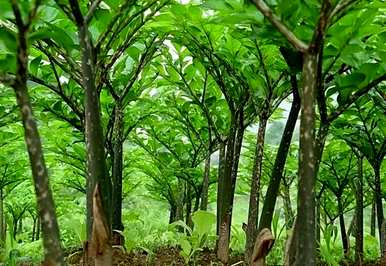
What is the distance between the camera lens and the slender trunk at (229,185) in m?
3.58

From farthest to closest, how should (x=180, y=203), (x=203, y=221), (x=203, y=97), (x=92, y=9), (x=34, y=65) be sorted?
(x=180, y=203)
(x=203, y=97)
(x=203, y=221)
(x=34, y=65)
(x=92, y=9)

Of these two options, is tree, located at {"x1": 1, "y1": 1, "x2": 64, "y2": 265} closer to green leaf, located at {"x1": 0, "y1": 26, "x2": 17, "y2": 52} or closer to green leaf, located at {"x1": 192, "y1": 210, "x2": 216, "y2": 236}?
green leaf, located at {"x1": 0, "y1": 26, "x2": 17, "y2": 52}

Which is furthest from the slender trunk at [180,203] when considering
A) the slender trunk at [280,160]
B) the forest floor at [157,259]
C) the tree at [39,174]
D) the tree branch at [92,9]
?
the tree at [39,174]

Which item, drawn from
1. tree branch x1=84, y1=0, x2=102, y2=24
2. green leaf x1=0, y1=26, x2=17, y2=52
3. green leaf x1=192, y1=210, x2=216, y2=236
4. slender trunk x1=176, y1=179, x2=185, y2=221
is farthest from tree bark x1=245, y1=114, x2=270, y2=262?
slender trunk x1=176, y1=179, x2=185, y2=221

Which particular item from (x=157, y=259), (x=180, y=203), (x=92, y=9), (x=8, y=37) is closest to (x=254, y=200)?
(x=157, y=259)

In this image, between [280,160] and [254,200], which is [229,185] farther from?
[280,160]

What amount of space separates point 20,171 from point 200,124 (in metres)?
4.18

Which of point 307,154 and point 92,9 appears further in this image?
point 92,9

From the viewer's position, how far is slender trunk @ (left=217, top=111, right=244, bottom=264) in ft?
11.7

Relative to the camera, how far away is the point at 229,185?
370 centimetres

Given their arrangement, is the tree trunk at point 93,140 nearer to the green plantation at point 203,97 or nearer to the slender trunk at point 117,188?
the green plantation at point 203,97

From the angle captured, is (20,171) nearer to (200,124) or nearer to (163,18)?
(200,124)

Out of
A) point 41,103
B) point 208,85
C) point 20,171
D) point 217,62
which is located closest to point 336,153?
point 208,85

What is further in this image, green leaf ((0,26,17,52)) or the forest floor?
the forest floor
